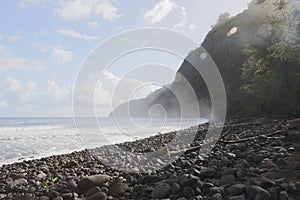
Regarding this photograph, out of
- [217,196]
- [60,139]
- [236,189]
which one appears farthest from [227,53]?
[217,196]

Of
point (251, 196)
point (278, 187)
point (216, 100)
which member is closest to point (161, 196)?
point (251, 196)

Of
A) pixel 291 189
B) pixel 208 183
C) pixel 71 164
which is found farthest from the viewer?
pixel 71 164

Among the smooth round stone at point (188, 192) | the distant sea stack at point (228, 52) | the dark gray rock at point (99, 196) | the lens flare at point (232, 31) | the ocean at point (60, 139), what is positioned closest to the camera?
the smooth round stone at point (188, 192)

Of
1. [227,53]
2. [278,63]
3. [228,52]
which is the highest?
[228,52]

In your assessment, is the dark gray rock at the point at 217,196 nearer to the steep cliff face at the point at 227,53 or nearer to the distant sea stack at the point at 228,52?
the distant sea stack at the point at 228,52

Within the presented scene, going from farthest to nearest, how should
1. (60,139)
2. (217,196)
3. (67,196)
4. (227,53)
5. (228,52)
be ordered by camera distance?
(227,53) < (228,52) < (60,139) < (67,196) < (217,196)

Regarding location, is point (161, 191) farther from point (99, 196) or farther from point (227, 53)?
point (227, 53)

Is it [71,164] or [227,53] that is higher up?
[227,53]

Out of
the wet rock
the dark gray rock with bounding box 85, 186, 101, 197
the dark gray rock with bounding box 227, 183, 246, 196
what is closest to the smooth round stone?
the dark gray rock with bounding box 227, 183, 246, 196

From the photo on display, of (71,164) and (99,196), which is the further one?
(71,164)

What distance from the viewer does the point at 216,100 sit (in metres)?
51.1

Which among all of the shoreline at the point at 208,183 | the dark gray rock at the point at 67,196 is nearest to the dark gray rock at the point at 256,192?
the shoreline at the point at 208,183

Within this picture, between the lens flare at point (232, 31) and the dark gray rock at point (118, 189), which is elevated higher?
the lens flare at point (232, 31)

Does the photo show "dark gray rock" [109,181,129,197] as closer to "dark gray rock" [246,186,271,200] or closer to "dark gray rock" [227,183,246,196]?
"dark gray rock" [227,183,246,196]
